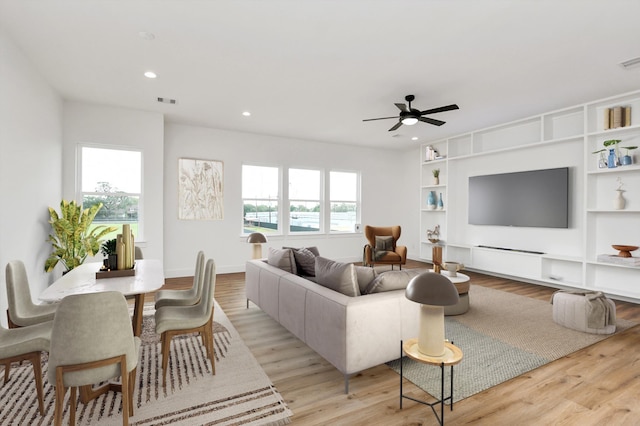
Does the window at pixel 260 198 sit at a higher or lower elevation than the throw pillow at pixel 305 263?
higher

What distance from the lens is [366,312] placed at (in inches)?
90.0

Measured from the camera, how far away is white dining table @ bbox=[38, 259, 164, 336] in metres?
2.11

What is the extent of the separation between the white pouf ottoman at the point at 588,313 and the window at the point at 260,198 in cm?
515

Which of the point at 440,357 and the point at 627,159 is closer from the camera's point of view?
the point at 440,357

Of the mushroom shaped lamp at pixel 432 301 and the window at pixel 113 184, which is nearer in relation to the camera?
the mushroom shaped lamp at pixel 432 301

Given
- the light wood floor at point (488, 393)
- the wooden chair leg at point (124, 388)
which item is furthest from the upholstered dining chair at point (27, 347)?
the light wood floor at point (488, 393)

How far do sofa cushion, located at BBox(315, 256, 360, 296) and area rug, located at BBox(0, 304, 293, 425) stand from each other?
847 millimetres

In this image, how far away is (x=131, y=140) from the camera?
5.22 m

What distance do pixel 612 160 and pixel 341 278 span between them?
15.4 ft

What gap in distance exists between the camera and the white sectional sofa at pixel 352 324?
224 centimetres

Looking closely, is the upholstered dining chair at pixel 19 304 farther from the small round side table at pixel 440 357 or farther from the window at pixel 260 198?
the window at pixel 260 198

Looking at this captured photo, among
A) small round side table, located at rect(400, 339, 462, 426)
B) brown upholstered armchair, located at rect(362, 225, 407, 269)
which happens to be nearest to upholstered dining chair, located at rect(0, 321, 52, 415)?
small round side table, located at rect(400, 339, 462, 426)

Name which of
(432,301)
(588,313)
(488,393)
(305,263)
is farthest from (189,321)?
(588,313)

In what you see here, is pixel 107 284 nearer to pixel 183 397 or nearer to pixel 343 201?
pixel 183 397
